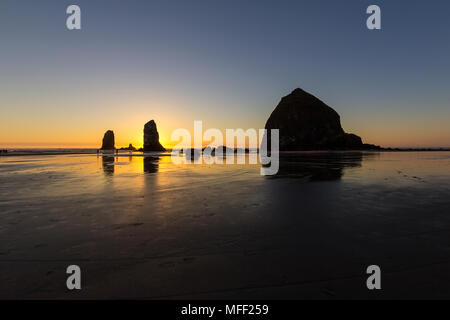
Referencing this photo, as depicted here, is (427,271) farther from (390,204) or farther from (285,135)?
(285,135)

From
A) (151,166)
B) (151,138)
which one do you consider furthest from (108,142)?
(151,166)

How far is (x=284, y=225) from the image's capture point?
5910 mm

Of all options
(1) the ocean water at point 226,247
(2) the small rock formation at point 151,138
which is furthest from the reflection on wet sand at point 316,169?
(2) the small rock formation at point 151,138

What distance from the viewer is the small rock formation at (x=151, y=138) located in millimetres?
138538

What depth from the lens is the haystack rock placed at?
141075 millimetres

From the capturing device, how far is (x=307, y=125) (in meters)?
159

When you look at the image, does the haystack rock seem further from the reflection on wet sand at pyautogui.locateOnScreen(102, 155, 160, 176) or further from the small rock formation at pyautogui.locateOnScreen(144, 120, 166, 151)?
the reflection on wet sand at pyautogui.locateOnScreen(102, 155, 160, 176)

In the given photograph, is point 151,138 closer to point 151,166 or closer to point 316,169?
point 151,166

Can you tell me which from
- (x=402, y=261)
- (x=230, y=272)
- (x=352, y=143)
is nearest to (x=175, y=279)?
(x=230, y=272)

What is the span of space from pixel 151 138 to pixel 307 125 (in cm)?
10522

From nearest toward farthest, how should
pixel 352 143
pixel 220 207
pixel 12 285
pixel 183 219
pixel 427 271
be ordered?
pixel 12 285, pixel 427 271, pixel 183 219, pixel 220 207, pixel 352 143

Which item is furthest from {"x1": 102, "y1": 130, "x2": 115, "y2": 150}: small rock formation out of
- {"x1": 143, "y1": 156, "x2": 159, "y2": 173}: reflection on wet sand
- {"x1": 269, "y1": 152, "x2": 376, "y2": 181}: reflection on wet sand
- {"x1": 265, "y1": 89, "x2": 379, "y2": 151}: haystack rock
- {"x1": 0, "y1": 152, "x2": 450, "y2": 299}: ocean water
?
{"x1": 0, "y1": 152, "x2": 450, "y2": 299}: ocean water

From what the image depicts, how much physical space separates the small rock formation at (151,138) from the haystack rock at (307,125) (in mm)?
79085
